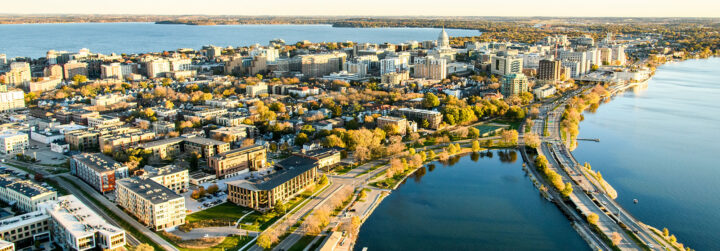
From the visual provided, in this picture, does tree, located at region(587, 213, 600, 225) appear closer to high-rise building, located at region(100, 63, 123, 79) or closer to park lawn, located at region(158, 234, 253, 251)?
park lawn, located at region(158, 234, 253, 251)

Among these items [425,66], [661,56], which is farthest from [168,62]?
[661,56]

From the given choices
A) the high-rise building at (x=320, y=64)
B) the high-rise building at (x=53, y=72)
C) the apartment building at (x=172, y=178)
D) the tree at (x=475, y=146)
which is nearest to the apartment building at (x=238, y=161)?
the apartment building at (x=172, y=178)

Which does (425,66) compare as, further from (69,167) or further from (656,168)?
(69,167)

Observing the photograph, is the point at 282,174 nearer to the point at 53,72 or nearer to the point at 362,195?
the point at 362,195

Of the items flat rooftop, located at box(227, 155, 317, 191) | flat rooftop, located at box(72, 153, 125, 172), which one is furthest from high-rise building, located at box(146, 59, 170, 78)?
flat rooftop, located at box(227, 155, 317, 191)

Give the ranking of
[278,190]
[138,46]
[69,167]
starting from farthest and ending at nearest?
1. [138,46]
2. [69,167]
3. [278,190]

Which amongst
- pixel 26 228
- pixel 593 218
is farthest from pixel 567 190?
pixel 26 228

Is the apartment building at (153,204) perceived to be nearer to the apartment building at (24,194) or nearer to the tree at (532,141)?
the apartment building at (24,194)
